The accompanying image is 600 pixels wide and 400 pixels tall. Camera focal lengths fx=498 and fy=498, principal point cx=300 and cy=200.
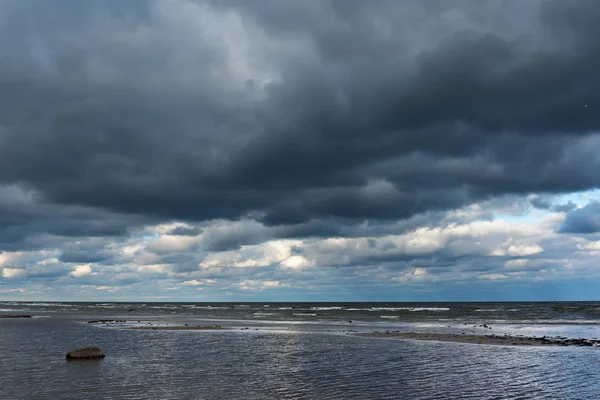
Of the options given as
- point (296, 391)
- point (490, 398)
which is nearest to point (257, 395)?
point (296, 391)

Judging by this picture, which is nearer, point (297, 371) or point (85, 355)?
point (297, 371)

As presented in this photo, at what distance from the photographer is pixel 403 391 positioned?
88.0ft

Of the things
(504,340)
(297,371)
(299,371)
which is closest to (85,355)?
(297,371)

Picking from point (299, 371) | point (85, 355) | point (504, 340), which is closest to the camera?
point (299, 371)

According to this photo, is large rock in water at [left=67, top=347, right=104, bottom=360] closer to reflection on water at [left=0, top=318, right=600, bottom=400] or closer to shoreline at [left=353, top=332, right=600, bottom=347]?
reflection on water at [left=0, top=318, right=600, bottom=400]

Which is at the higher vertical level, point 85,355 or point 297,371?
point 85,355

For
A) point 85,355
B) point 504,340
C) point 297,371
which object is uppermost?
point 85,355

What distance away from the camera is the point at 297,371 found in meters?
33.8

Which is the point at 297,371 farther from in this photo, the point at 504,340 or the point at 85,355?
the point at 504,340

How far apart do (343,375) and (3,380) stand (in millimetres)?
20465

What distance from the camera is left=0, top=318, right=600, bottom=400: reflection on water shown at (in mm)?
26438

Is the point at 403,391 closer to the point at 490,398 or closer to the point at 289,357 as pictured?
the point at 490,398

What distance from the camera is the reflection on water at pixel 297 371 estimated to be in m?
26.4

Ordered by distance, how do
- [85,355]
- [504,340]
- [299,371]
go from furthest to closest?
[504,340] → [85,355] → [299,371]
